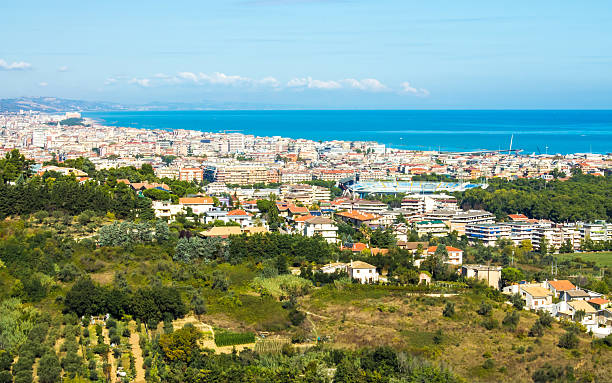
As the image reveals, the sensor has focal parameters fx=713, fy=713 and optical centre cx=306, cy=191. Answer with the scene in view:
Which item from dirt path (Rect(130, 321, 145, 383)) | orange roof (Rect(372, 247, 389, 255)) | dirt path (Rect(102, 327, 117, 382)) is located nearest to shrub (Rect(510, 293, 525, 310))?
orange roof (Rect(372, 247, 389, 255))

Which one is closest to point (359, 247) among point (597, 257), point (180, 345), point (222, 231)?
point (222, 231)

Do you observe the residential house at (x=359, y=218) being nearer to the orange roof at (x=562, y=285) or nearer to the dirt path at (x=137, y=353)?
the orange roof at (x=562, y=285)

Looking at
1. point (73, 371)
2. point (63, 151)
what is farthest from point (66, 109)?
point (73, 371)

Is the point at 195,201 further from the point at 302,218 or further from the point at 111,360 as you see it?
the point at 111,360

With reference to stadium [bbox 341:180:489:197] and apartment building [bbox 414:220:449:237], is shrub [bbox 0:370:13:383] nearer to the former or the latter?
apartment building [bbox 414:220:449:237]

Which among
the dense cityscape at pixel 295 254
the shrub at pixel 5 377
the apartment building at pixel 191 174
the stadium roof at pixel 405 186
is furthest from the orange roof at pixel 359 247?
the apartment building at pixel 191 174
